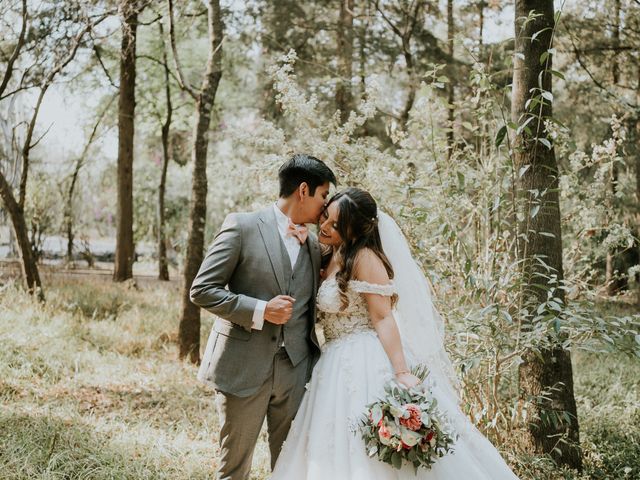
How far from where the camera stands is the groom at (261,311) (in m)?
2.71

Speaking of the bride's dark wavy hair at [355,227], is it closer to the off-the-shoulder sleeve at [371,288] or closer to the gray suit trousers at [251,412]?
the off-the-shoulder sleeve at [371,288]

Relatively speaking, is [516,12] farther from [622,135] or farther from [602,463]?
[602,463]

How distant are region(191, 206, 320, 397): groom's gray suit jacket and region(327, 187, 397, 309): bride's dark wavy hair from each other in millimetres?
235

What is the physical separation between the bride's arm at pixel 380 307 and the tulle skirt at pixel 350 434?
0.07m

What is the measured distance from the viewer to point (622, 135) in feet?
12.6

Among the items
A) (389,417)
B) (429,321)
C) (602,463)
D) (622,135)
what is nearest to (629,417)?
(602,463)

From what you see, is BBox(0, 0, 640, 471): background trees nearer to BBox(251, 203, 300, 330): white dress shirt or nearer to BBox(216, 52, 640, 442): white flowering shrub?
BBox(216, 52, 640, 442): white flowering shrub

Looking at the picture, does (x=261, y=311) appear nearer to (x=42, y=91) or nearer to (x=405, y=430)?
(x=405, y=430)

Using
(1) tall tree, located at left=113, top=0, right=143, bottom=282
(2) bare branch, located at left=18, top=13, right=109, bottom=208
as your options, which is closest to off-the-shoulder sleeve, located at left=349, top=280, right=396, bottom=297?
(2) bare branch, located at left=18, top=13, right=109, bottom=208

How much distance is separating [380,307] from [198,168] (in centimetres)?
419

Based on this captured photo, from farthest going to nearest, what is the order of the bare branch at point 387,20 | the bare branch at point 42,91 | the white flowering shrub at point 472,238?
the bare branch at point 387,20
the bare branch at point 42,91
the white flowering shrub at point 472,238

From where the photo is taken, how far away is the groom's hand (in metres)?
2.64

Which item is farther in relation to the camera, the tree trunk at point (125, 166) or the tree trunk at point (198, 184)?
the tree trunk at point (125, 166)

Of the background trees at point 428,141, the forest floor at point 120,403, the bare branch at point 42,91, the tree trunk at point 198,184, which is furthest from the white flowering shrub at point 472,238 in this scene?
the bare branch at point 42,91
